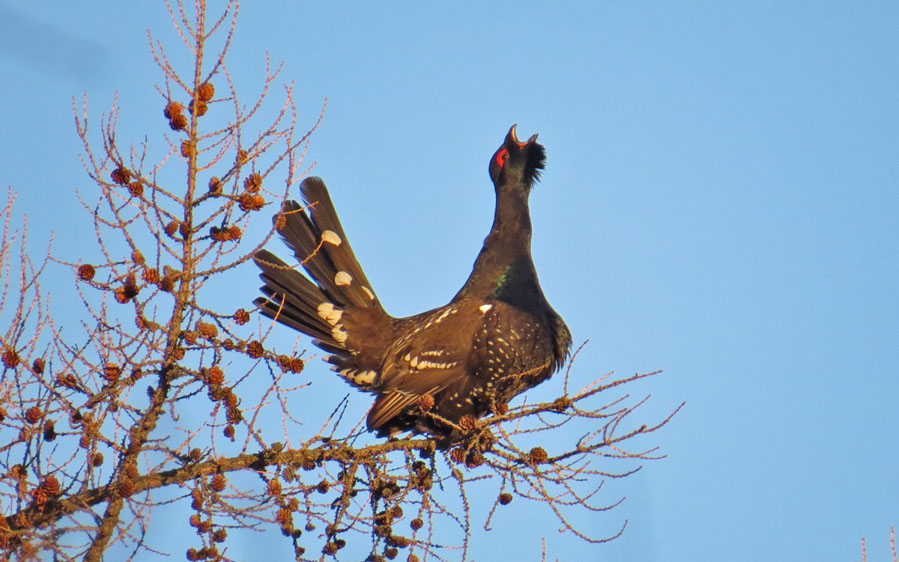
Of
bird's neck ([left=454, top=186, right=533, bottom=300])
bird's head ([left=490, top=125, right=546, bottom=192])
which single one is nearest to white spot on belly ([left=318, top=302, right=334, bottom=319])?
bird's neck ([left=454, top=186, right=533, bottom=300])

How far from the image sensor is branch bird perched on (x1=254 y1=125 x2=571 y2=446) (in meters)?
6.69

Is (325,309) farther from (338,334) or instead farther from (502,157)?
(502,157)

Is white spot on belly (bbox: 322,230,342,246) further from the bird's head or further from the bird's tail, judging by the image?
the bird's head

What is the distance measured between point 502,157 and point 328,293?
5.96 feet

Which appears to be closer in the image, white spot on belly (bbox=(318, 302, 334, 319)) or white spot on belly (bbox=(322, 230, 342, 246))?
white spot on belly (bbox=(318, 302, 334, 319))

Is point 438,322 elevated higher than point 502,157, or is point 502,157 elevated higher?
point 502,157

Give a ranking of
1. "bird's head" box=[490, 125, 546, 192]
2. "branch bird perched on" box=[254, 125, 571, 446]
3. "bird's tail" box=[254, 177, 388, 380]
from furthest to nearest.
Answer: "bird's head" box=[490, 125, 546, 192] → "bird's tail" box=[254, 177, 388, 380] → "branch bird perched on" box=[254, 125, 571, 446]

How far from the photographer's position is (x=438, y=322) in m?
7.09

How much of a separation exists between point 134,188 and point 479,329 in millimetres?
3168

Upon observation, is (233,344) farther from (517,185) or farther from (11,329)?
(517,185)

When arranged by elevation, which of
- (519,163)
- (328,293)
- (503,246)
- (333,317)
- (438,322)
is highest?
(519,163)

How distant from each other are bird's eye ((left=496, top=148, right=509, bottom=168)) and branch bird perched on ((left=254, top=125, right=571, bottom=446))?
0.04ft

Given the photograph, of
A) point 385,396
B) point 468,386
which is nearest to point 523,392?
point 468,386

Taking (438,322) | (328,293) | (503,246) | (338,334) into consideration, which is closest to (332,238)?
(328,293)
